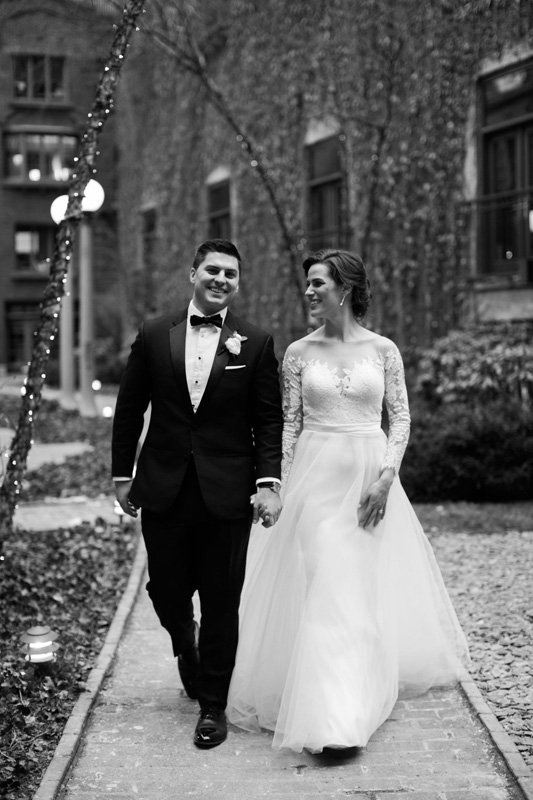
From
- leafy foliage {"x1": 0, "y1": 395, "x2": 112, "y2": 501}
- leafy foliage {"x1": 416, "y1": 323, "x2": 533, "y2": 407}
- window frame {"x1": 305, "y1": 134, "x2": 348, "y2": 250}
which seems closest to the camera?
leafy foliage {"x1": 0, "y1": 395, "x2": 112, "y2": 501}

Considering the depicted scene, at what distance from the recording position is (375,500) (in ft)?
14.0

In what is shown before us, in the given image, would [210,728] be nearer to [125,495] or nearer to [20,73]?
[125,495]

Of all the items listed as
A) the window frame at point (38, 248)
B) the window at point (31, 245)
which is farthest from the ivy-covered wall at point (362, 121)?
the window at point (31, 245)

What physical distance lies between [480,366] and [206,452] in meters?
7.93

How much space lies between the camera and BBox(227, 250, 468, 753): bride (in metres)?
4.08

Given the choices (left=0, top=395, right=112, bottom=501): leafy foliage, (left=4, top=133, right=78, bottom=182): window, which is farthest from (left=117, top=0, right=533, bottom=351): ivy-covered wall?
(left=4, top=133, right=78, bottom=182): window

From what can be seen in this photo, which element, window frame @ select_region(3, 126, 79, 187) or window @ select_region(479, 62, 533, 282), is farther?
window frame @ select_region(3, 126, 79, 187)

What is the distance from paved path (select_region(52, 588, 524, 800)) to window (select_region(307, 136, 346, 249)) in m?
12.0

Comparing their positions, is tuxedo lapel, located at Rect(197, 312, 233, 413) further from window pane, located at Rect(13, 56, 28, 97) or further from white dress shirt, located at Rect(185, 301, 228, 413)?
window pane, located at Rect(13, 56, 28, 97)

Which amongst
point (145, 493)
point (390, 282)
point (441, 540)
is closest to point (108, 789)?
point (145, 493)

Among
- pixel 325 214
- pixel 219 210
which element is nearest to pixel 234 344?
pixel 325 214

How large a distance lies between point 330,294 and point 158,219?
20.4 meters

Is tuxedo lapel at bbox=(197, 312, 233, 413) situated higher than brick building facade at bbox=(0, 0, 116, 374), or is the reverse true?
brick building facade at bbox=(0, 0, 116, 374)

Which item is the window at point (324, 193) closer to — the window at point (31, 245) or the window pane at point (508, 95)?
the window pane at point (508, 95)
